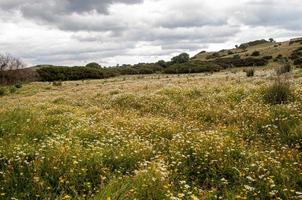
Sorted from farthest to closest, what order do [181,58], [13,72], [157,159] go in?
1. [181,58]
2. [13,72]
3. [157,159]

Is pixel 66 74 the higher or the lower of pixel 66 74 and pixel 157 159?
the higher

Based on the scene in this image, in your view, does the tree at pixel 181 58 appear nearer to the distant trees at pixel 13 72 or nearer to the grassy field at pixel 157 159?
the distant trees at pixel 13 72

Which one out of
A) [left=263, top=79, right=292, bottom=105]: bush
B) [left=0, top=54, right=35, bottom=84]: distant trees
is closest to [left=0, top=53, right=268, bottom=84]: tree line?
[left=0, top=54, right=35, bottom=84]: distant trees

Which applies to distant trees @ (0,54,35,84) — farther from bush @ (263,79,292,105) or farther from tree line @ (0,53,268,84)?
bush @ (263,79,292,105)

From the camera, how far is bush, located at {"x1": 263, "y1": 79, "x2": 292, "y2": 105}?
1569 centimetres

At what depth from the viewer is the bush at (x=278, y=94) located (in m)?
15.7

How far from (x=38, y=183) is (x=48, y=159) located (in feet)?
3.47

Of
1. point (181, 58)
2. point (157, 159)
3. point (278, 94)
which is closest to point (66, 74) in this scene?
point (181, 58)

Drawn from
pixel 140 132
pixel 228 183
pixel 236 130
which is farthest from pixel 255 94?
pixel 228 183

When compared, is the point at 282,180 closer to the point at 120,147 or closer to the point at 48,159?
the point at 120,147

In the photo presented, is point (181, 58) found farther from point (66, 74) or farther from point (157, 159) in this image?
point (157, 159)

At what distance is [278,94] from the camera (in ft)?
52.4

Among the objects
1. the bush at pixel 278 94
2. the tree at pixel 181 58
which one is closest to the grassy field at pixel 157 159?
the bush at pixel 278 94

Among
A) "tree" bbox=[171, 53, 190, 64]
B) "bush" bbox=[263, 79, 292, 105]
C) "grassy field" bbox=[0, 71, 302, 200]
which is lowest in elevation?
"grassy field" bbox=[0, 71, 302, 200]
